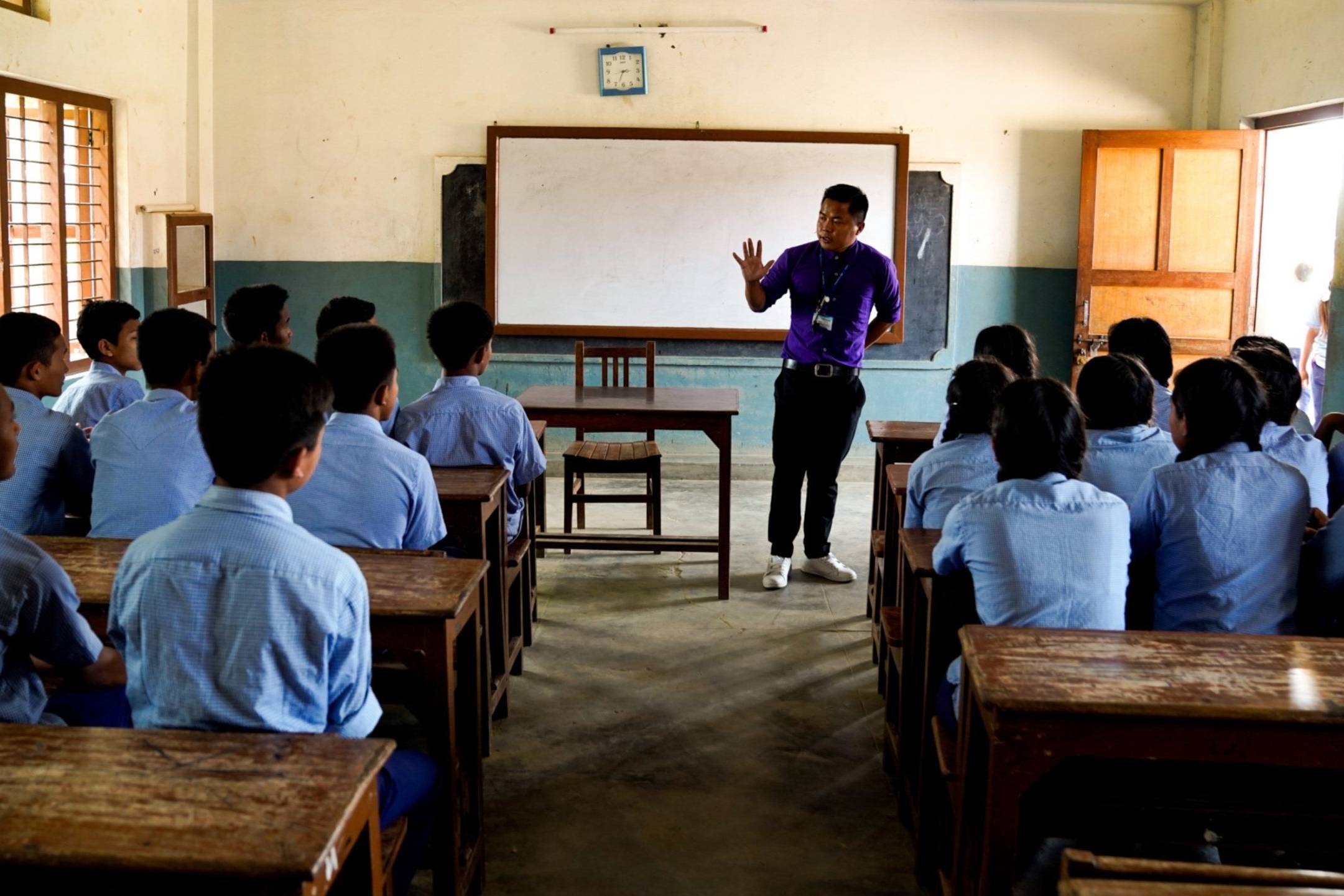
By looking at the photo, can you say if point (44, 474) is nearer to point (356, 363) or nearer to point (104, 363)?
point (356, 363)

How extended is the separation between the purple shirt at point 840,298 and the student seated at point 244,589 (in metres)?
3.00

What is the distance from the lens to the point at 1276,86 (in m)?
5.68

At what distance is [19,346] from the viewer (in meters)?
2.94

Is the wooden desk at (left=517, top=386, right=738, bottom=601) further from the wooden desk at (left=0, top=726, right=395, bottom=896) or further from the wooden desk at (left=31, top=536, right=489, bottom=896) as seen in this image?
the wooden desk at (left=0, top=726, right=395, bottom=896)

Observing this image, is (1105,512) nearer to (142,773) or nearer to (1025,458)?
(1025,458)

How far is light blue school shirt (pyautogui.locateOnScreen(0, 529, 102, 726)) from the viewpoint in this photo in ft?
5.60

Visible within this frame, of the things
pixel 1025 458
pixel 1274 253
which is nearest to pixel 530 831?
pixel 1025 458

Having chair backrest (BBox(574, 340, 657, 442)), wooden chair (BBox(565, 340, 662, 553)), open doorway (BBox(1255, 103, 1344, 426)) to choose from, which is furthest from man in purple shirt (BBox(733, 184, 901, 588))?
open doorway (BBox(1255, 103, 1344, 426))

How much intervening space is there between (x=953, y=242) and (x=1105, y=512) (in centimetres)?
466

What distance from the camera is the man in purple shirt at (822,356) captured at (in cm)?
450

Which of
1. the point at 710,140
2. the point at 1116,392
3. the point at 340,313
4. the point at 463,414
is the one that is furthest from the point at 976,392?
the point at 710,140

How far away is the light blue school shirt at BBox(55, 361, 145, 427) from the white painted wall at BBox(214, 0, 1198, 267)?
10.6 feet

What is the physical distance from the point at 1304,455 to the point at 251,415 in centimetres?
247

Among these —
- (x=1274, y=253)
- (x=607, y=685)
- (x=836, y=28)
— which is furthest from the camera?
(x=1274, y=253)
